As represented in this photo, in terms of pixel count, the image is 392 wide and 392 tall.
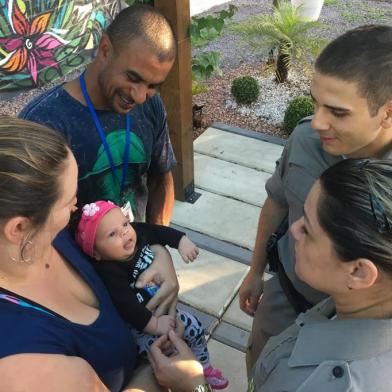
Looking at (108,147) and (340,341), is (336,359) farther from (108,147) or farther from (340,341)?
(108,147)

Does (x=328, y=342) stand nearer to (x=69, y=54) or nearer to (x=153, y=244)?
(x=153, y=244)

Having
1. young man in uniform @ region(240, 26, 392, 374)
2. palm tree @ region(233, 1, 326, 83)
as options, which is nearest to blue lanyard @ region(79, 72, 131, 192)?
young man in uniform @ region(240, 26, 392, 374)

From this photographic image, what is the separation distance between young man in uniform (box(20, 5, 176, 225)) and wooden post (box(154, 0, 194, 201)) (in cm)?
135

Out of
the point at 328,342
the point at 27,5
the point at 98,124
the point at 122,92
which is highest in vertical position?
the point at 122,92

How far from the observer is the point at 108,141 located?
2.01 meters

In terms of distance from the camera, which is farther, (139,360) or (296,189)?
(296,189)

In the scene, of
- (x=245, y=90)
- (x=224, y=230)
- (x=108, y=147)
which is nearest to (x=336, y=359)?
(x=108, y=147)

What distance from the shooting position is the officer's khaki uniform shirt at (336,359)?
3.64ft

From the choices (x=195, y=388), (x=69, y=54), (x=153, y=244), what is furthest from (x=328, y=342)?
(x=69, y=54)

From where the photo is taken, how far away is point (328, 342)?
1.25m

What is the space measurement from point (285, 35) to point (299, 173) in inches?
189

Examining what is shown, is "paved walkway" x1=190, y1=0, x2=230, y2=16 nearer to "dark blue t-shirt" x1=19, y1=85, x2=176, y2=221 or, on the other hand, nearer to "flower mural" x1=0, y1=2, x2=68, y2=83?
"flower mural" x1=0, y1=2, x2=68, y2=83

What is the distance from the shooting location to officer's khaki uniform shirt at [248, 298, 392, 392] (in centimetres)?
111

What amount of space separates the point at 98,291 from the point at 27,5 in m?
5.74
